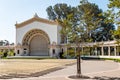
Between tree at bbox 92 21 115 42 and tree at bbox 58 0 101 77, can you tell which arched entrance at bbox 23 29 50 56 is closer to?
tree at bbox 92 21 115 42

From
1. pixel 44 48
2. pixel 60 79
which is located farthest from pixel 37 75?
pixel 44 48

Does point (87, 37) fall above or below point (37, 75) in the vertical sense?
above

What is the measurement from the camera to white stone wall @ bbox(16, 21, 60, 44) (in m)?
65.4

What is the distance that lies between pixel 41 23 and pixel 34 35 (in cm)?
544

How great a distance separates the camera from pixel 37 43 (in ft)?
232

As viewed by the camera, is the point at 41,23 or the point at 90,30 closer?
the point at 90,30

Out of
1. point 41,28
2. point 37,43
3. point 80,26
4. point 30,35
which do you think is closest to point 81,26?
point 80,26

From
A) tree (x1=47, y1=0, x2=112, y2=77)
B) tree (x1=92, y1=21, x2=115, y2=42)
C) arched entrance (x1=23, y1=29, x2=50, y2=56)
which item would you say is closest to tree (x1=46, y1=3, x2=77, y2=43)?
arched entrance (x1=23, y1=29, x2=50, y2=56)

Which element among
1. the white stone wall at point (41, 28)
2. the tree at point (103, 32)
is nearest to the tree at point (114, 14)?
the white stone wall at point (41, 28)

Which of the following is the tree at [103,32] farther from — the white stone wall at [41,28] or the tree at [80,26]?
the tree at [80,26]

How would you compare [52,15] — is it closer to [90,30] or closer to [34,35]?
[34,35]

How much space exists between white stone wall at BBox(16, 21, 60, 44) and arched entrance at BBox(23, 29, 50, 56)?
1.75 meters

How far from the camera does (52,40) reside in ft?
215

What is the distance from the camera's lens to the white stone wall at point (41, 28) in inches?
2576
